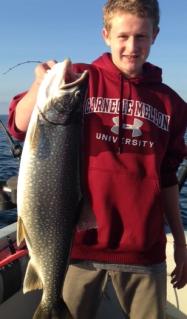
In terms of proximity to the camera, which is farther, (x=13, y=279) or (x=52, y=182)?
(x=13, y=279)

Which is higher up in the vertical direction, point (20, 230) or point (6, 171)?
point (20, 230)

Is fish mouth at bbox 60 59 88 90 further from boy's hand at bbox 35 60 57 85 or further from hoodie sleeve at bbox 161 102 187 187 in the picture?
hoodie sleeve at bbox 161 102 187 187

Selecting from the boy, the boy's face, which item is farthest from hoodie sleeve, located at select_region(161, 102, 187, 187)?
the boy's face

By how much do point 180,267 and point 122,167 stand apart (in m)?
1.08

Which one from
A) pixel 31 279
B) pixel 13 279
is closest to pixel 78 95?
pixel 31 279

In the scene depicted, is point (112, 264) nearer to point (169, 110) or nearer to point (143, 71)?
point (169, 110)

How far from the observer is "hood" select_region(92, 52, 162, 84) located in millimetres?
3350

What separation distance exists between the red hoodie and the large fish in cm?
18

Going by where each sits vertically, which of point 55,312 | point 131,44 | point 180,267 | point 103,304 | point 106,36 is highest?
point 106,36

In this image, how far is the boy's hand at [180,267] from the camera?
11.7 ft

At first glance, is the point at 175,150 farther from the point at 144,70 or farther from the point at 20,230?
the point at 20,230

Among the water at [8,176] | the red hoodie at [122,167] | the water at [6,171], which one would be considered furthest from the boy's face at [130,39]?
the water at [6,171]

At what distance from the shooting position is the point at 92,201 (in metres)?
3.12

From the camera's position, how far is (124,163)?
3104 mm
